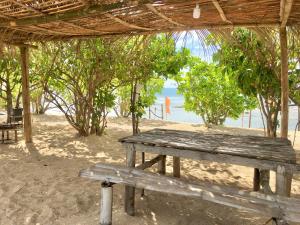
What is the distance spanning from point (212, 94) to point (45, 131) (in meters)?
4.70

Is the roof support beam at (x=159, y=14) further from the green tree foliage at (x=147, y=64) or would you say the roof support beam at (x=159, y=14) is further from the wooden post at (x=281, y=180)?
the green tree foliage at (x=147, y=64)

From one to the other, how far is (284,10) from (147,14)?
1404mm

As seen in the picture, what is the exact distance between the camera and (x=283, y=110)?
368cm

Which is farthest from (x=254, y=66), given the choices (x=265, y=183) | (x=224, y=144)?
(x=265, y=183)

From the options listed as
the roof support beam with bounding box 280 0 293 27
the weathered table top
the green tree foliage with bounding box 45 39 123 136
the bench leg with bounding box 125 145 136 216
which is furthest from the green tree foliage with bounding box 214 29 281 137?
the bench leg with bounding box 125 145 136 216

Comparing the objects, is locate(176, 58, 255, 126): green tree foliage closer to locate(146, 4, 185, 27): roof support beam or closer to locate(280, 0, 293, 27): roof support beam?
locate(146, 4, 185, 27): roof support beam

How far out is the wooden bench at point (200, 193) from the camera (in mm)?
2062

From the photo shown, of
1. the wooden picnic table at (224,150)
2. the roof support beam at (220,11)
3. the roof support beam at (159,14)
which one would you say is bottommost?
the wooden picnic table at (224,150)

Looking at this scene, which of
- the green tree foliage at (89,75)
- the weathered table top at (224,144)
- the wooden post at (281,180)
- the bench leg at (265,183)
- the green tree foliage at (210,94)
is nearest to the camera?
the wooden post at (281,180)

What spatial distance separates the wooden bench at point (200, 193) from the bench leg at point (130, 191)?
10.0 inches

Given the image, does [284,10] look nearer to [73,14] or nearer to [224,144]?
[224,144]

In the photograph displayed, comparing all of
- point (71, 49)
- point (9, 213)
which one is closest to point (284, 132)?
point (9, 213)

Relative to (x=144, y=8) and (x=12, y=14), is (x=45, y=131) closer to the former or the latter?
(x=12, y=14)


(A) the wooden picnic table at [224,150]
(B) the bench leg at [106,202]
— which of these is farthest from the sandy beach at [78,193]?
(A) the wooden picnic table at [224,150]
